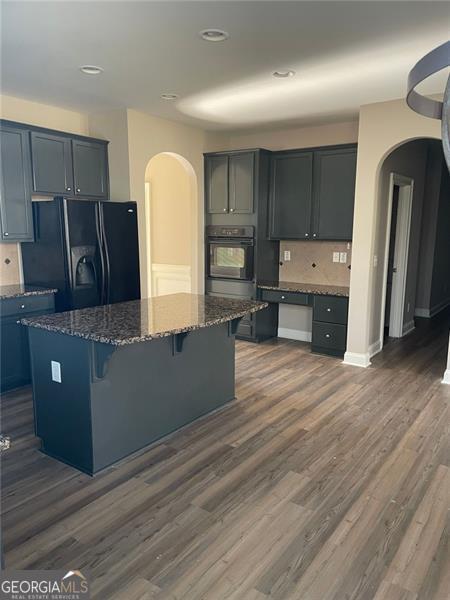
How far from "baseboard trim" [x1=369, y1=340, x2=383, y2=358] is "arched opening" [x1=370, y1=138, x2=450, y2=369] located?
0.01 m

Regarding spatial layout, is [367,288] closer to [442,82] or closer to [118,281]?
[442,82]

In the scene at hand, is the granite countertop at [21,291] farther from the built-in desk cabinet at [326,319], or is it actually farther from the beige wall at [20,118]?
the built-in desk cabinet at [326,319]

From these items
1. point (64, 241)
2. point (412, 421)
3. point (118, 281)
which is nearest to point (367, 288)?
point (412, 421)

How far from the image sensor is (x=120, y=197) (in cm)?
492

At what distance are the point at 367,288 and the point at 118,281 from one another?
105 inches

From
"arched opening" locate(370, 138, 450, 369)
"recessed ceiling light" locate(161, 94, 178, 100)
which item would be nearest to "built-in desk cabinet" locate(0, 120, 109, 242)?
"recessed ceiling light" locate(161, 94, 178, 100)

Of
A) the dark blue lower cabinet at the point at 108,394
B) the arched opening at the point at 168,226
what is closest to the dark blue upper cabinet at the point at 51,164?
the arched opening at the point at 168,226

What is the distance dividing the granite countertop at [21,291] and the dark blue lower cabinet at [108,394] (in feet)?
3.85

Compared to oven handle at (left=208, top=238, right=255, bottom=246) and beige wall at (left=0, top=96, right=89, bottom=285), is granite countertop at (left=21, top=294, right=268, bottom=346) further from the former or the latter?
oven handle at (left=208, top=238, right=255, bottom=246)

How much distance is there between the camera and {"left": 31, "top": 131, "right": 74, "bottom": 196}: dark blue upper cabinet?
14.0 ft

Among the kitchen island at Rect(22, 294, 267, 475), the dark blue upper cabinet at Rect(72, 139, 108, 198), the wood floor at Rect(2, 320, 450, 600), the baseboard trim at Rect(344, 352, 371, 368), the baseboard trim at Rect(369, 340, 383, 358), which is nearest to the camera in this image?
the wood floor at Rect(2, 320, 450, 600)

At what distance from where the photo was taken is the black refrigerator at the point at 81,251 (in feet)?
13.8

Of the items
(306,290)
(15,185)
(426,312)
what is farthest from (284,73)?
(426,312)

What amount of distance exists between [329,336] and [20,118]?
13.2ft
